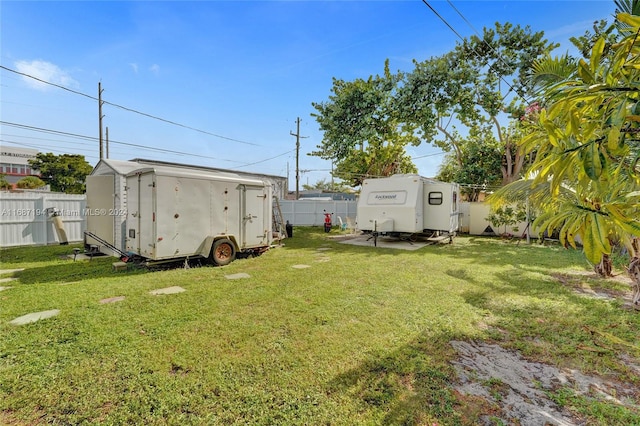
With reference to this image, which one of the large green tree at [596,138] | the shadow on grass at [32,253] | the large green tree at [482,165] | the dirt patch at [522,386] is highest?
the large green tree at [482,165]

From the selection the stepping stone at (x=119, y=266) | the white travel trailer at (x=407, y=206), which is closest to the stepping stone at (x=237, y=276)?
the stepping stone at (x=119, y=266)

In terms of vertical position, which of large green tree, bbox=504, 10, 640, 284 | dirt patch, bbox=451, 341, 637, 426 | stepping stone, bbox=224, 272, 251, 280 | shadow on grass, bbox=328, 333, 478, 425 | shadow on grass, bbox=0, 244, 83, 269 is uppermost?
large green tree, bbox=504, 10, 640, 284

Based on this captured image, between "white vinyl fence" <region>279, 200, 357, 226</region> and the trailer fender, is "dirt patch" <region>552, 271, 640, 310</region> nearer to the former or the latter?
the trailer fender

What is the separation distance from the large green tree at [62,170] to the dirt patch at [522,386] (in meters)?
39.1

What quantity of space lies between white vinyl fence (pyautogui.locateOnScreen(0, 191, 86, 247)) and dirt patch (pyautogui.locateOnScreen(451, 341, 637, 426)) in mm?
13386

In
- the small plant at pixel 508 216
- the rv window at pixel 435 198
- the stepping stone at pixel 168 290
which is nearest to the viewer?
the stepping stone at pixel 168 290

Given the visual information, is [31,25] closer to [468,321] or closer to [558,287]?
[468,321]

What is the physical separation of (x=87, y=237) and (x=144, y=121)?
12.3 metres

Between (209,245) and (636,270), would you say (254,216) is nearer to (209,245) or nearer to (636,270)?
(209,245)

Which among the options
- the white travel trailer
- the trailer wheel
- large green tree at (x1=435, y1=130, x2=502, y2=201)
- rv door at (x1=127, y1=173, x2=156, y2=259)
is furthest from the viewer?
large green tree at (x1=435, y1=130, x2=502, y2=201)

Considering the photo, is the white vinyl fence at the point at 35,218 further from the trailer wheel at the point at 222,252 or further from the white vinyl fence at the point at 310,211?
the white vinyl fence at the point at 310,211

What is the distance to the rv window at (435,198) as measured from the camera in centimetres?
1179

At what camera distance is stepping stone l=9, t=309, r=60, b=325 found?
3743 mm

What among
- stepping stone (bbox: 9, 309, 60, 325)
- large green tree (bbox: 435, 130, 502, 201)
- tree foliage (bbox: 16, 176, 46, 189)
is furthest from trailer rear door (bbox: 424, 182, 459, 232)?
tree foliage (bbox: 16, 176, 46, 189)
